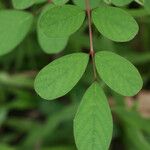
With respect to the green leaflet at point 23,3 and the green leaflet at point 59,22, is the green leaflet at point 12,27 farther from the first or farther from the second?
the green leaflet at point 59,22

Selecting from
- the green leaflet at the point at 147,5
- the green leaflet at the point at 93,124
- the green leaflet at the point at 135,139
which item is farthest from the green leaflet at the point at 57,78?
the green leaflet at the point at 135,139

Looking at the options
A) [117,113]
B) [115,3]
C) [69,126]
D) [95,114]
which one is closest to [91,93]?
[95,114]

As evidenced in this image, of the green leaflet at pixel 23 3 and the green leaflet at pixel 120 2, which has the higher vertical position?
the green leaflet at pixel 120 2

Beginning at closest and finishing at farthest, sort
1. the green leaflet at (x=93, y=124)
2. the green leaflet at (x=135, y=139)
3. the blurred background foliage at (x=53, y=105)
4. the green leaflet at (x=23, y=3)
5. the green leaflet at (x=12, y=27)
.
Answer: the green leaflet at (x=93, y=124) < the green leaflet at (x=23, y=3) < the green leaflet at (x=12, y=27) < the green leaflet at (x=135, y=139) < the blurred background foliage at (x=53, y=105)

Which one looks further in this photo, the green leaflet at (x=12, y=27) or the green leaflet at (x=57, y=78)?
the green leaflet at (x=12, y=27)

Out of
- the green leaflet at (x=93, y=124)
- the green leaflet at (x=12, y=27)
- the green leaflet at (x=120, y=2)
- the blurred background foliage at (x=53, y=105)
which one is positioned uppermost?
the green leaflet at (x=120, y=2)

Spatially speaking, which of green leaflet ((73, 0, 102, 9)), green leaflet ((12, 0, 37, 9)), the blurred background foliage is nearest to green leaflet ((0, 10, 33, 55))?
green leaflet ((12, 0, 37, 9))

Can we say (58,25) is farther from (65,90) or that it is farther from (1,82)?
(1,82)
